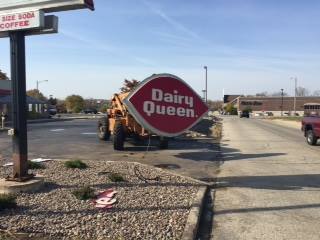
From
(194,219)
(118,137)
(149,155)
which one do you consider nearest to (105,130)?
(118,137)

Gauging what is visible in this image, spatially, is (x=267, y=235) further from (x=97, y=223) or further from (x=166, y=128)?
(x=166, y=128)

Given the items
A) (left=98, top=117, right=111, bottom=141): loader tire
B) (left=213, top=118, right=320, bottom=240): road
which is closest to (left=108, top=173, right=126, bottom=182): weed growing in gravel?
(left=213, top=118, right=320, bottom=240): road

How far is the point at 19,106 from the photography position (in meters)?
8.96

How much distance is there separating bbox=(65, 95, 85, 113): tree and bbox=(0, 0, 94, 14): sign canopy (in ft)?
342

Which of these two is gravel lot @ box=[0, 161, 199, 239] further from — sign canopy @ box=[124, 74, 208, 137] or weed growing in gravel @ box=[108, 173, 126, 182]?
sign canopy @ box=[124, 74, 208, 137]

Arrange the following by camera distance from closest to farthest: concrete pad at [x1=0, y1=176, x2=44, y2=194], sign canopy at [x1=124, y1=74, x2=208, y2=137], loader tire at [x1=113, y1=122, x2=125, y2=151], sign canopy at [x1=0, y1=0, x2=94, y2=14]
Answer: concrete pad at [x1=0, y1=176, x2=44, y2=194] → sign canopy at [x1=0, y1=0, x2=94, y2=14] → sign canopy at [x1=124, y1=74, x2=208, y2=137] → loader tire at [x1=113, y1=122, x2=125, y2=151]

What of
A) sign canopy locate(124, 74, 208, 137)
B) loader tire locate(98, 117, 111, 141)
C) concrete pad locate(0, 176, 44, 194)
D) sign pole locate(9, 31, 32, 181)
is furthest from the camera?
loader tire locate(98, 117, 111, 141)

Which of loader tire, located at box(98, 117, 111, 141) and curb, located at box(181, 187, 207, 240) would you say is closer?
curb, located at box(181, 187, 207, 240)

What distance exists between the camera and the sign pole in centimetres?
895

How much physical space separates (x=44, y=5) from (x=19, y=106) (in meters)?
1.89

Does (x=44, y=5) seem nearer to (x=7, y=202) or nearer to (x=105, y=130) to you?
(x=7, y=202)

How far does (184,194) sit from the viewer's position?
9.01 m

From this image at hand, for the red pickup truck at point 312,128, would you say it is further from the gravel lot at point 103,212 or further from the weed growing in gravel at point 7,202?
the weed growing in gravel at point 7,202

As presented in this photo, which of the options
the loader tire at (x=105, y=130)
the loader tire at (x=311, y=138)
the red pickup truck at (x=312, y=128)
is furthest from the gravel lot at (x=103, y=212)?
the loader tire at (x=311, y=138)
